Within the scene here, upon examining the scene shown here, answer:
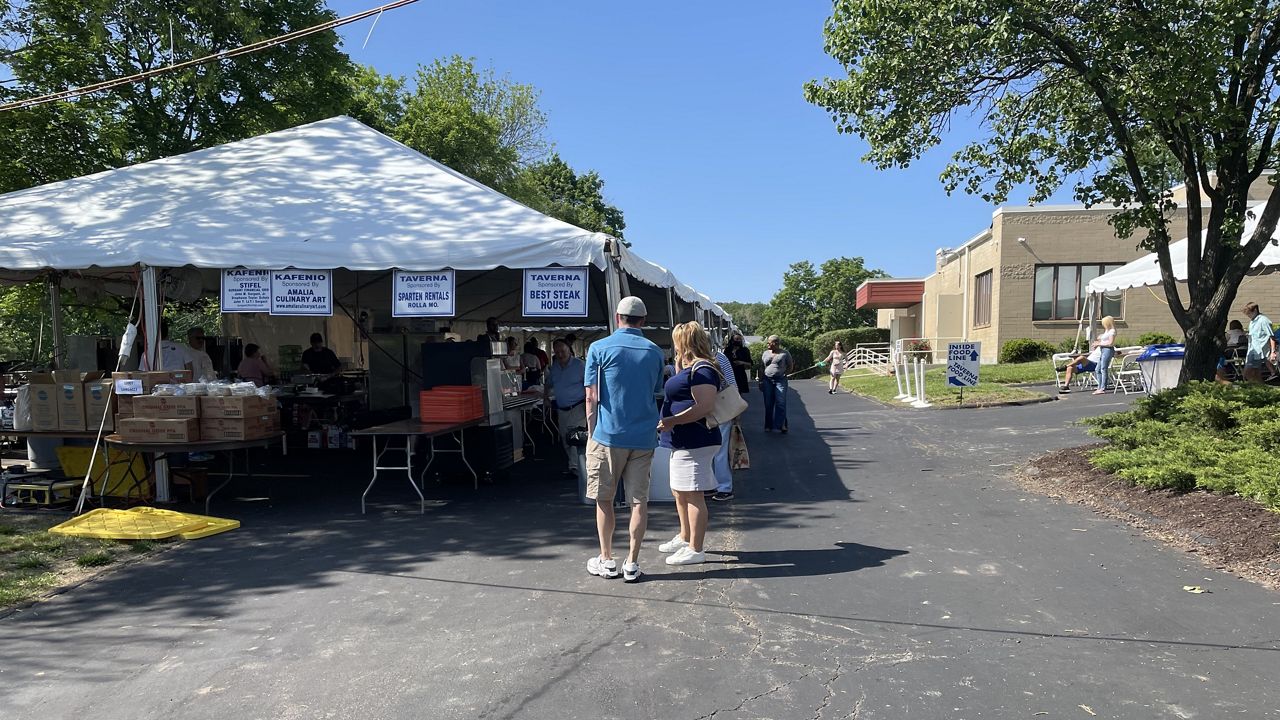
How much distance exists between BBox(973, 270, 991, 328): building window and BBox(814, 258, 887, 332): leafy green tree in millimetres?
32551

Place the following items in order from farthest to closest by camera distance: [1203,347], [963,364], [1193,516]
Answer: [963,364] < [1203,347] < [1193,516]

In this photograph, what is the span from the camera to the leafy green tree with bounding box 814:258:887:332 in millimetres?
63281

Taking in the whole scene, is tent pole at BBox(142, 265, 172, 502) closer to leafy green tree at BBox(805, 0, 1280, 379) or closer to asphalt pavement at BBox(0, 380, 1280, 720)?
asphalt pavement at BBox(0, 380, 1280, 720)

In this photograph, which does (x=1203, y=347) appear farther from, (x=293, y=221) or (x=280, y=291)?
(x=293, y=221)

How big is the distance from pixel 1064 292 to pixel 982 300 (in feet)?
11.8

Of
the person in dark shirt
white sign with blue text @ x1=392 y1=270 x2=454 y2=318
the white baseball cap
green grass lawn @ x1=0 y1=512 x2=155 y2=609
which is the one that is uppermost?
white sign with blue text @ x1=392 y1=270 x2=454 y2=318

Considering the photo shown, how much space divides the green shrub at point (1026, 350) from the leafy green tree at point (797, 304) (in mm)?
41113

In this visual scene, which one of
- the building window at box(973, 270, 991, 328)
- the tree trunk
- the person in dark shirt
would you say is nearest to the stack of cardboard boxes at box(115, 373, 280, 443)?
the person in dark shirt

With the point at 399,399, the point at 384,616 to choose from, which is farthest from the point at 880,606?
the point at 399,399

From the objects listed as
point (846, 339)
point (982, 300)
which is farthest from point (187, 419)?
point (846, 339)

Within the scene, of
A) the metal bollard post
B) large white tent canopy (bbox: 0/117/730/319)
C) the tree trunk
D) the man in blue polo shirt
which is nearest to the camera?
the man in blue polo shirt

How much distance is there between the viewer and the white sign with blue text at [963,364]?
49.3 ft

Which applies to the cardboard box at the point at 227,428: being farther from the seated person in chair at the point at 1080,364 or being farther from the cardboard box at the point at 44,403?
the seated person in chair at the point at 1080,364

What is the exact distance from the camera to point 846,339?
140 feet
